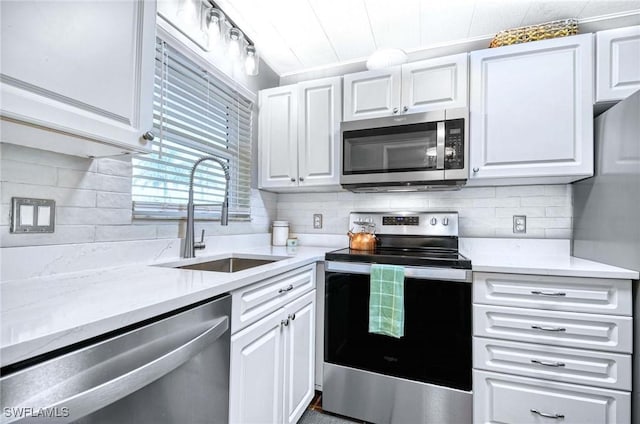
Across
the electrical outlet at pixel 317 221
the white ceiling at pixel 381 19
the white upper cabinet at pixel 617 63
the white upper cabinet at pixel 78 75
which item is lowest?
the electrical outlet at pixel 317 221

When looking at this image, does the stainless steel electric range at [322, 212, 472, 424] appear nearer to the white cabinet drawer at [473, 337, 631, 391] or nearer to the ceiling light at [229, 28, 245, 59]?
the white cabinet drawer at [473, 337, 631, 391]

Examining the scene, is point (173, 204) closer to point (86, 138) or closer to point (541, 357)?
point (86, 138)

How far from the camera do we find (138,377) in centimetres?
66

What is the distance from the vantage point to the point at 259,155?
235cm

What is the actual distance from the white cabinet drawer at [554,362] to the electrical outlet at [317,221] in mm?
1379

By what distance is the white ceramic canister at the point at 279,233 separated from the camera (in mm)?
2416

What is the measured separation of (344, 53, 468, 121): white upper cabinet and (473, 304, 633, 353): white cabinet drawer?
1206 mm

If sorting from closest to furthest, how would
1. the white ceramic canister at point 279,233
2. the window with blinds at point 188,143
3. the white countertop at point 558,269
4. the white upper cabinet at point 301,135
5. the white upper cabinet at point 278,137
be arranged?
the white countertop at point 558,269
the window with blinds at point 188,143
the white upper cabinet at point 301,135
the white upper cabinet at point 278,137
the white ceramic canister at point 279,233

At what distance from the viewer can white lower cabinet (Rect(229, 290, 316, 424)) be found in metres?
1.09

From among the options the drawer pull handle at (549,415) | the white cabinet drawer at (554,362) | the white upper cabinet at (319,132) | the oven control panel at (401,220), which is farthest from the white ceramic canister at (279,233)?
the drawer pull handle at (549,415)

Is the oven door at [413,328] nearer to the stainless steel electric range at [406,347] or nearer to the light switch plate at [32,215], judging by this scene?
the stainless steel electric range at [406,347]

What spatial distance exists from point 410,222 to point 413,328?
0.78 m

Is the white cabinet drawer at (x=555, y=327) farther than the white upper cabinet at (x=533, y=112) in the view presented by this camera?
No

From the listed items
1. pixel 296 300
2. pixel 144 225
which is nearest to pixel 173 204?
pixel 144 225
